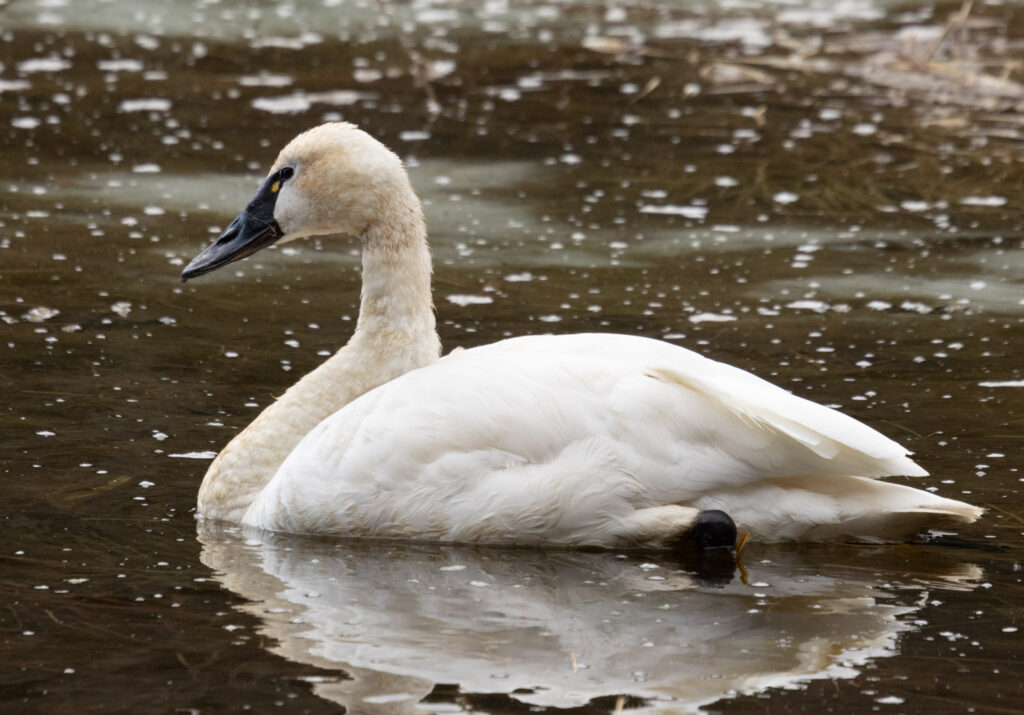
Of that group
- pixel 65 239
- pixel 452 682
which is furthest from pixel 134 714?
pixel 65 239

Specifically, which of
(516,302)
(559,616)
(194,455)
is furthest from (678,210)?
(559,616)

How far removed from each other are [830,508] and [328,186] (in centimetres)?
226

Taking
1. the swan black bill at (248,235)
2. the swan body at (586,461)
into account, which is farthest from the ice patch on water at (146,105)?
the swan body at (586,461)

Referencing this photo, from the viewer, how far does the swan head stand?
6.73 m

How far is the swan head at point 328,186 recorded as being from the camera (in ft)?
22.1

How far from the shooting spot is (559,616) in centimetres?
544

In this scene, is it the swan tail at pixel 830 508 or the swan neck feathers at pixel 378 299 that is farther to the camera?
the swan neck feathers at pixel 378 299

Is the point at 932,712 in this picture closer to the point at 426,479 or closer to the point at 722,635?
the point at 722,635

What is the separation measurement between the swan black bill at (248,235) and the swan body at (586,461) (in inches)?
38.4

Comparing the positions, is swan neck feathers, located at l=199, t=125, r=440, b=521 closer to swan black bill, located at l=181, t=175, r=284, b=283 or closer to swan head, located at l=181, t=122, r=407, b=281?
swan head, located at l=181, t=122, r=407, b=281

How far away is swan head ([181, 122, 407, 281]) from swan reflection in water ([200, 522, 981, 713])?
4.18 feet

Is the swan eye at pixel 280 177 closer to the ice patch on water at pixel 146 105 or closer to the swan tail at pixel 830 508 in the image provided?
the swan tail at pixel 830 508

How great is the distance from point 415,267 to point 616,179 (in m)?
5.37

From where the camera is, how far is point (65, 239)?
10180 mm
